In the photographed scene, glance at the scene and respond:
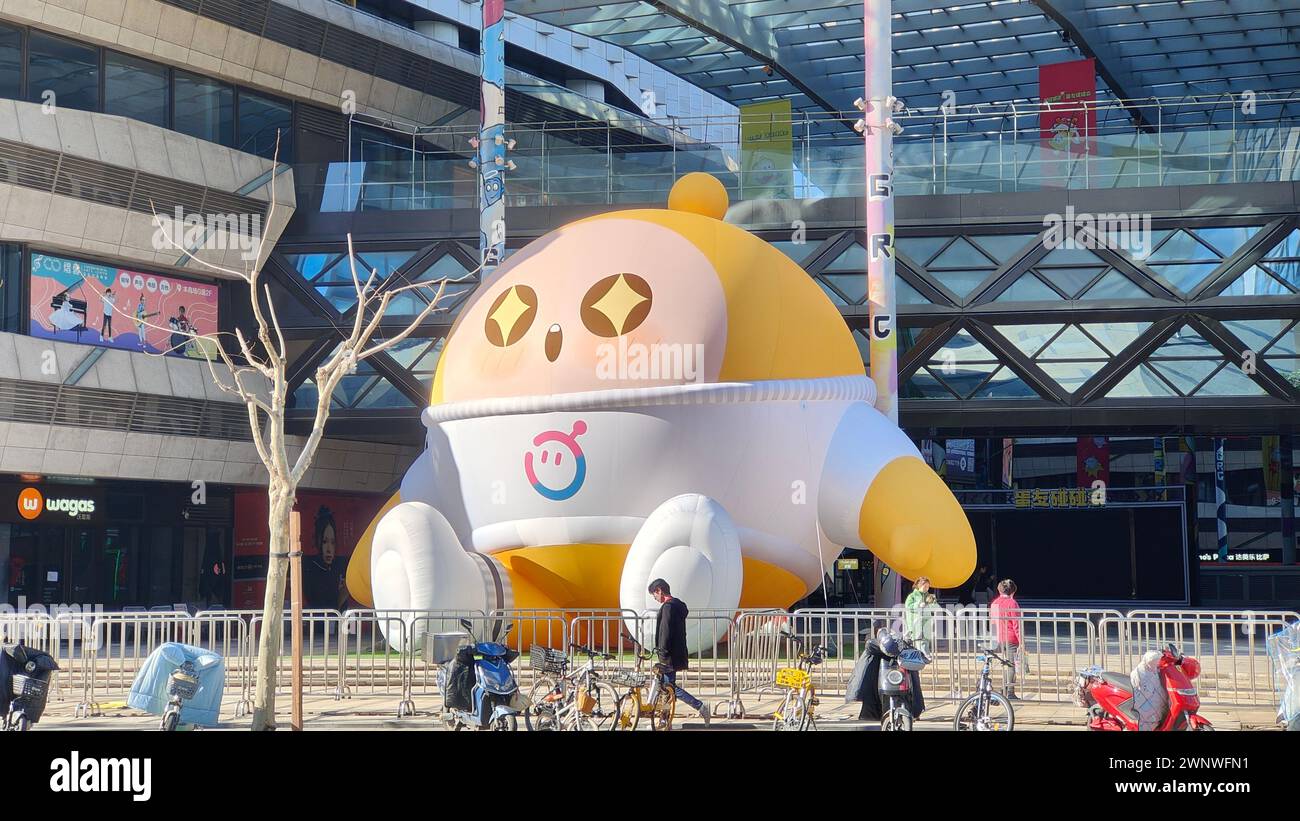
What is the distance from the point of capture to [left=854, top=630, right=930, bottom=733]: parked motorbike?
11812 mm

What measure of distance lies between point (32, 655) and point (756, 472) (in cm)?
799

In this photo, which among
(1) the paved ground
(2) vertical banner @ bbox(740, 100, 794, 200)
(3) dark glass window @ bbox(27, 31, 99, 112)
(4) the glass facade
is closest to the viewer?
(1) the paved ground

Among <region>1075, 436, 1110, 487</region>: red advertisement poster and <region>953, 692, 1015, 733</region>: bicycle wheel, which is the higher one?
<region>1075, 436, 1110, 487</region>: red advertisement poster

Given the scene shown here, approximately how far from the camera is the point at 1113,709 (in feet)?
36.7

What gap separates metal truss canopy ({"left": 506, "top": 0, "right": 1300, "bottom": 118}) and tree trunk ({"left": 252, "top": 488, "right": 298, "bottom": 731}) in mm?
20808

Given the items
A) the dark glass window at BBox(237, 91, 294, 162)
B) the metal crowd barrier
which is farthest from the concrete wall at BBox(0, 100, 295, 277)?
the metal crowd barrier

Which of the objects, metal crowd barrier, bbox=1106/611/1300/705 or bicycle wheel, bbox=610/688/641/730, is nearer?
bicycle wheel, bbox=610/688/641/730

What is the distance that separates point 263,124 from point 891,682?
23023mm

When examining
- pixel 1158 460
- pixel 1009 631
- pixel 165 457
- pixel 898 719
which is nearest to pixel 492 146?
pixel 165 457

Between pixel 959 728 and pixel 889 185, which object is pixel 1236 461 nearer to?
pixel 889 185

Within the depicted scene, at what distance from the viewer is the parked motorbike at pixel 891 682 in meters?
11.8

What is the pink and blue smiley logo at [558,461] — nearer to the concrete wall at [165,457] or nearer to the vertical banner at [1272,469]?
the concrete wall at [165,457]

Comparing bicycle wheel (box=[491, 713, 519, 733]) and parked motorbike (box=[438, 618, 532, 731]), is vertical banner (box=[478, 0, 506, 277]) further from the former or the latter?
bicycle wheel (box=[491, 713, 519, 733])
